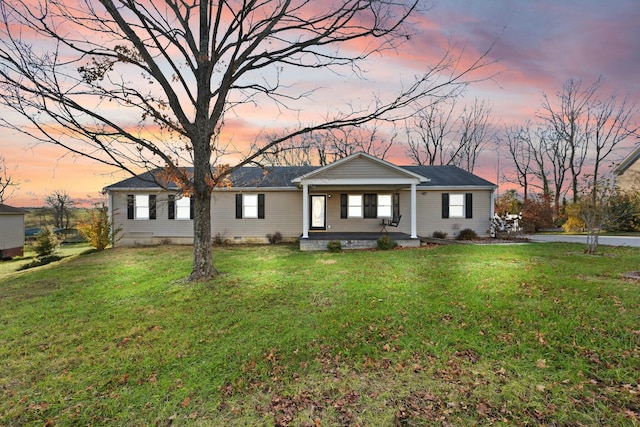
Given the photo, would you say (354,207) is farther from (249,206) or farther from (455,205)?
(249,206)

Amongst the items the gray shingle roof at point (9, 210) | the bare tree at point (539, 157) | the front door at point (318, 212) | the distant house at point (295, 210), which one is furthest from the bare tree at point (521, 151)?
the gray shingle roof at point (9, 210)

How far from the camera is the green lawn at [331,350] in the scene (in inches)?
131

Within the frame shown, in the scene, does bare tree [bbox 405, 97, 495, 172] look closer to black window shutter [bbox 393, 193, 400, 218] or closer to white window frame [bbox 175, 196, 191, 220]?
black window shutter [bbox 393, 193, 400, 218]

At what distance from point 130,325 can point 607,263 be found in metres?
12.2

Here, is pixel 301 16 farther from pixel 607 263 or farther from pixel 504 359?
pixel 607 263

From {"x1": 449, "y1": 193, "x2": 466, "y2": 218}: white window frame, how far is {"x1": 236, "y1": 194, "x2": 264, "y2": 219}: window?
9911 millimetres

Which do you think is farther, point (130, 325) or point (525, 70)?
point (525, 70)

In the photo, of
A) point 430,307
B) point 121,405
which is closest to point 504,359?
point 430,307

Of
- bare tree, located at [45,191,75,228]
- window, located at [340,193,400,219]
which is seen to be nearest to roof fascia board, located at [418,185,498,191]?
window, located at [340,193,400,219]

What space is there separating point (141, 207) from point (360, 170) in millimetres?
11295

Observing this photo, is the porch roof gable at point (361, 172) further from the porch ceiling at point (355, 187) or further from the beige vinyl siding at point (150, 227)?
the beige vinyl siding at point (150, 227)

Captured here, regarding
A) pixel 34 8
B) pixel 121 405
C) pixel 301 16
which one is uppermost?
pixel 301 16

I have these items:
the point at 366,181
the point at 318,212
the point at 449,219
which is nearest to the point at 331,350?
the point at 366,181

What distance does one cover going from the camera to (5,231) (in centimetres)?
1962
